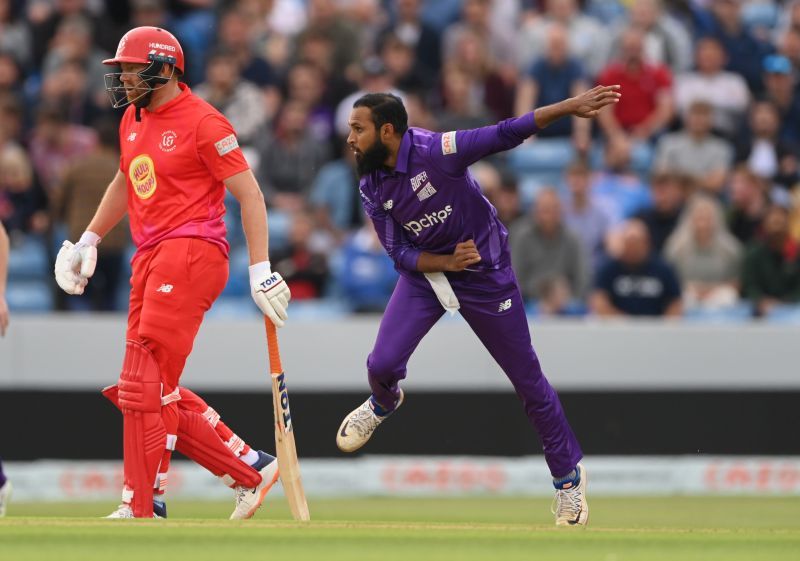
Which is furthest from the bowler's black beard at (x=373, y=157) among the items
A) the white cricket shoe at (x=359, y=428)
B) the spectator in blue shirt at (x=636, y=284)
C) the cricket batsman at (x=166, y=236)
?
the spectator in blue shirt at (x=636, y=284)

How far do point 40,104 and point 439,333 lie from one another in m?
5.51

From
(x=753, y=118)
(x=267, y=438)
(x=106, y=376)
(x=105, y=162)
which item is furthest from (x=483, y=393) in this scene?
(x=753, y=118)

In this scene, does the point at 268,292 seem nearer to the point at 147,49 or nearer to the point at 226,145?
the point at 226,145

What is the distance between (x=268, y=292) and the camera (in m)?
8.52

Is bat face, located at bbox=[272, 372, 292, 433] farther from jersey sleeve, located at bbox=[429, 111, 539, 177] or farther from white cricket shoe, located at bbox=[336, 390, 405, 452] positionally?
jersey sleeve, located at bbox=[429, 111, 539, 177]

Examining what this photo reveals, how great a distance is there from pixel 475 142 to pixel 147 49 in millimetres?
1838

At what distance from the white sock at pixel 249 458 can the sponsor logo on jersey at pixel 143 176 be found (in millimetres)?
1709

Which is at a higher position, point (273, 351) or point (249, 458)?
point (273, 351)

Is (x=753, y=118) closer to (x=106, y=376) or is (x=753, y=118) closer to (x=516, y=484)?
(x=516, y=484)

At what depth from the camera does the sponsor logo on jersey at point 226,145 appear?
8.41m

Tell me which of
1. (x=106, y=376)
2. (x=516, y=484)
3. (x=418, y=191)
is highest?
(x=418, y=191)

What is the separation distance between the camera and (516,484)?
13.2 m

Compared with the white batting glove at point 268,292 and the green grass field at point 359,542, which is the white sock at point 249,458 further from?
the green grass field at point 359,542

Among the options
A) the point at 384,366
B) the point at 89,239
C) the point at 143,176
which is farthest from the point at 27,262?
the point at 384,366
